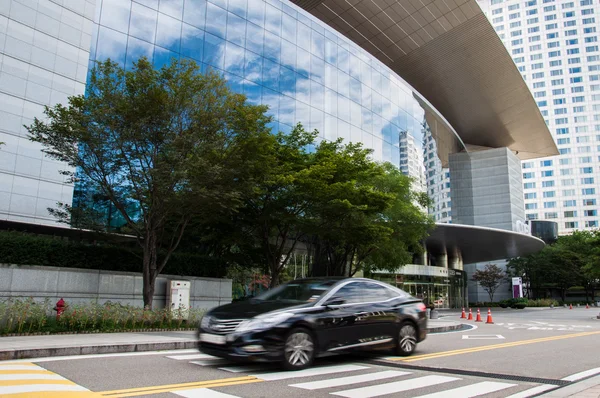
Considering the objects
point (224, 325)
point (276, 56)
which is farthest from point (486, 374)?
point (276, 56)

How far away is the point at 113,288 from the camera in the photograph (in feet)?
55.0

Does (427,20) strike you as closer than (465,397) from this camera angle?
No

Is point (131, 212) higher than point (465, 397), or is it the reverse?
point (131, 212)

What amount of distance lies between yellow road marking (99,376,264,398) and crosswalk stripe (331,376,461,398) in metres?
1.37

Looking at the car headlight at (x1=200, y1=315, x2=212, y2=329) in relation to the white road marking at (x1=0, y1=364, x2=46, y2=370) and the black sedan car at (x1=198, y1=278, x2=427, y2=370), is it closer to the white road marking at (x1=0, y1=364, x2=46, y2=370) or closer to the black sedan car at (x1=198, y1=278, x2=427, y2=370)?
the black sedan car at (x1=198, y1=278, x2=427, y2=370)

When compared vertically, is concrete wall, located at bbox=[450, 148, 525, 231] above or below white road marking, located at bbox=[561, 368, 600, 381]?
above

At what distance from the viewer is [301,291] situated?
8344 millimetres

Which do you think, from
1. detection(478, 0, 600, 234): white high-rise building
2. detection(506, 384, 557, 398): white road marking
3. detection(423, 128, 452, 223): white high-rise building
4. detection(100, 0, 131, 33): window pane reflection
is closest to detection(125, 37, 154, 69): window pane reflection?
detection(100, 0, 131, 33): window pane reflection

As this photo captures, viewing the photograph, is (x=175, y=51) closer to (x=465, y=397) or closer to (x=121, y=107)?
(x=121, y=107)

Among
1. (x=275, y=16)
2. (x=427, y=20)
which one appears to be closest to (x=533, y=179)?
(x=427, y=20)

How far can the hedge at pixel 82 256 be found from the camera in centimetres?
1434

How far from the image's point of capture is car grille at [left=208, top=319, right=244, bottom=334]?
7.15 metres

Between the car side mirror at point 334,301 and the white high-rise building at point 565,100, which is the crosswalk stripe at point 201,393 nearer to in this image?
the car side mirror at point 334,301

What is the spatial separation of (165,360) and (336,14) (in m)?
41.9
